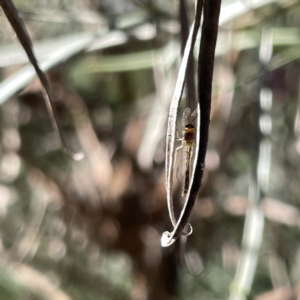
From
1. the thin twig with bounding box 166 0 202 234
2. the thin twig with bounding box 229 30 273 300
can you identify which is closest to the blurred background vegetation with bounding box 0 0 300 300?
the thin twig with bounding box 229 30 273 300

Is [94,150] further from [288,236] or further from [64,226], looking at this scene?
[288,236]

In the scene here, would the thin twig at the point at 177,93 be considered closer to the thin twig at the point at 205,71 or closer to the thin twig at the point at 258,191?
the thin twig at the point at 205,71

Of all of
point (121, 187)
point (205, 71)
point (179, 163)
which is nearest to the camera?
point (205, 71)

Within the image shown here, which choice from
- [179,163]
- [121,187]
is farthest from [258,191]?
[121,187]

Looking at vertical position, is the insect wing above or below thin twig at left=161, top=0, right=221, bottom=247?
above

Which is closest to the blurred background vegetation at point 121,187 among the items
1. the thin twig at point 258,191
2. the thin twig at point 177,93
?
the thin twig at point 258,191

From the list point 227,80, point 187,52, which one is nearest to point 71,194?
point 227,80

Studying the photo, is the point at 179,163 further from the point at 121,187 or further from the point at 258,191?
the point at 121,187

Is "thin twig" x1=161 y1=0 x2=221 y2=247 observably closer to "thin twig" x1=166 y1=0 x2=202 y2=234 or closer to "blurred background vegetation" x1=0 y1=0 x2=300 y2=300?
"thin twig" x1=166 y1=0 x2=202 y2=234
